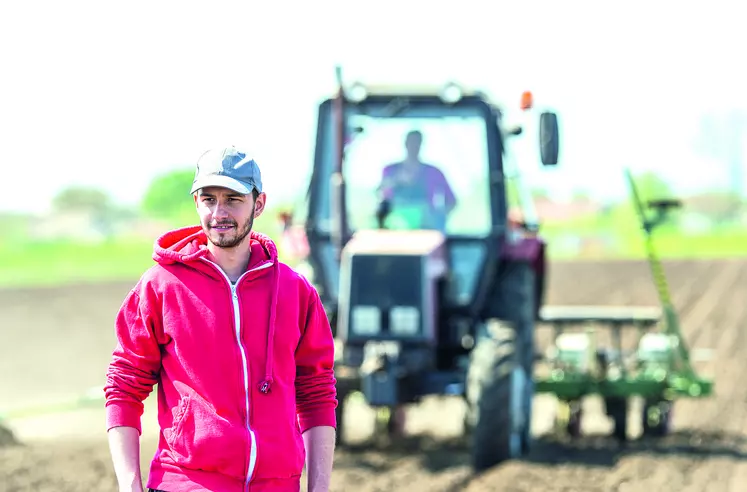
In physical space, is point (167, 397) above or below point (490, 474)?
above

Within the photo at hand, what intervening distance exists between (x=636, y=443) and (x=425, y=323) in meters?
2.53

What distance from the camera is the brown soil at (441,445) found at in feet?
27.0

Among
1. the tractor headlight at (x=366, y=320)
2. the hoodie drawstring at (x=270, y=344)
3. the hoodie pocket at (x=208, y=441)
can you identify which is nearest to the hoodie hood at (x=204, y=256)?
the hoodie drawstring at (x=270, y=344)

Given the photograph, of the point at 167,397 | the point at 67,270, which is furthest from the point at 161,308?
the point at 67,270

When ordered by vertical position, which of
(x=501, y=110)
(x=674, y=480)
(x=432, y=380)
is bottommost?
(x=674, y=480)

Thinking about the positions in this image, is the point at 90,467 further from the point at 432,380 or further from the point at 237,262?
the point at 237,262

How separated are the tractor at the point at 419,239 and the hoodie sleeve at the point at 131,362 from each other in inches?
208

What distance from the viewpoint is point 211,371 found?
329 centimetres

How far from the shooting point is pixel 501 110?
9.49 metres

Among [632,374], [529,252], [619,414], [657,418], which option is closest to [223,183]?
[529,252]

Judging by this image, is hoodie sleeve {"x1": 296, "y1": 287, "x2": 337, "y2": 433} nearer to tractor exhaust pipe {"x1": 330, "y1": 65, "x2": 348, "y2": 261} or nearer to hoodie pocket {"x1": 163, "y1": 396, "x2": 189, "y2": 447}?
hoodie pocket {"x1": 163, "y1": 396, "x2": 189, "y2": 447}

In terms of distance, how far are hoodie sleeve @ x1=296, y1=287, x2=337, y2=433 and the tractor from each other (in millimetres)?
5050

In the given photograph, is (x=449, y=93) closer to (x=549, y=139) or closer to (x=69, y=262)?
(x=549, y=139)

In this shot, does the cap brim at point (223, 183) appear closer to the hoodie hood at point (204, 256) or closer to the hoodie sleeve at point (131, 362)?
the hoodie hood at point (204, 256)
